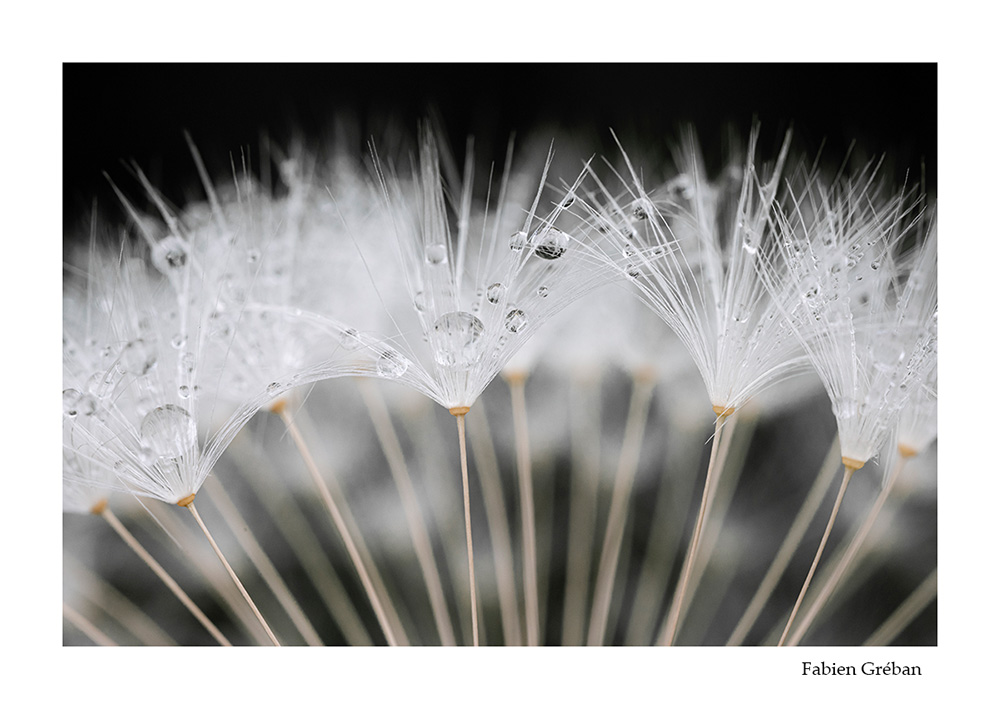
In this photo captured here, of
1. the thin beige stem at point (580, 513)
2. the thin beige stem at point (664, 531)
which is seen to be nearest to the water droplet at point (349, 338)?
the thin beige stem at point (580, 513)

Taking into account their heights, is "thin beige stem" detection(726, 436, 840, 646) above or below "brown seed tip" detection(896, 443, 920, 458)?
below

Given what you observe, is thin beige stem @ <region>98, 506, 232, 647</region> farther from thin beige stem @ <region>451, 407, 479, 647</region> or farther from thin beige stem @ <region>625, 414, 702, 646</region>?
thin beige stem @ <region>625, 414, 702, 646</region>

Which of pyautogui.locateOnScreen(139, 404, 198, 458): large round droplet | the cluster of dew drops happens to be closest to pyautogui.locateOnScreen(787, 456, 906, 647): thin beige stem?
the cluster of dew drops

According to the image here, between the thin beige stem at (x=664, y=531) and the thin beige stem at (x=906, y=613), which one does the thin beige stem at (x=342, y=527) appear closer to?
the thin beige stem at (x=664, y=531)

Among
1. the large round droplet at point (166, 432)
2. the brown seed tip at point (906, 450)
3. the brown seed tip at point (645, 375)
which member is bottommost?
the brown seed tip at point (906, 450)
